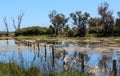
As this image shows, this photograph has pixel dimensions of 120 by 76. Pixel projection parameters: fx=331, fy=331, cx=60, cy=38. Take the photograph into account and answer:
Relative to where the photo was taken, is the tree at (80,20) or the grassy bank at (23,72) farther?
the tree at (80,20)

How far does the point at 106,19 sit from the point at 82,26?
6.26 metres

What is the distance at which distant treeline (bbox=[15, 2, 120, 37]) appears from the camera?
6925 cm

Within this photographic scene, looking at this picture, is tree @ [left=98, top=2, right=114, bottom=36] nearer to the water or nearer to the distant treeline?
the distant treeline

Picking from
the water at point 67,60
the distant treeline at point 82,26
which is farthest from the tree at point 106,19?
the water at point 67,60

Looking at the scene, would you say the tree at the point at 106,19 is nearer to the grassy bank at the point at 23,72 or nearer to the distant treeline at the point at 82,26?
the distant treeline at the point at 82,26

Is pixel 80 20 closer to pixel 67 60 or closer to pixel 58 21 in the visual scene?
pixel 58 21

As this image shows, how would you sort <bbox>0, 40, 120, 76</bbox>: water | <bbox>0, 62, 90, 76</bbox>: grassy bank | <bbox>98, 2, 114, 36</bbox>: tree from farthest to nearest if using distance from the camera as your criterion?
<bbox>98, 2, 114, 36</bbox>: tree
<bbox>0, 40, 120, 76</bbox>: water
<bbox>0, 62, 90, 76</bbox>: grassy bank

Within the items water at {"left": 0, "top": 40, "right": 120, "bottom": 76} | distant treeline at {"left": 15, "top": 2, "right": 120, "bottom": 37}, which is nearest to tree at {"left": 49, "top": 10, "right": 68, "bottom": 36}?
distant treeline at {"left": 15, "top": 2, "right": 120, "bottom": 37}

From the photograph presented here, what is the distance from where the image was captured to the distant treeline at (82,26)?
69.2m

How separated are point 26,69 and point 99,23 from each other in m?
63.4

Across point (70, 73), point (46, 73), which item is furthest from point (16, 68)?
point (70, 73)

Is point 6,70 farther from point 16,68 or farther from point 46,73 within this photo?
point 46,73

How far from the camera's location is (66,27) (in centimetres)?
8044

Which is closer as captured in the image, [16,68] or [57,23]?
[16,68]
